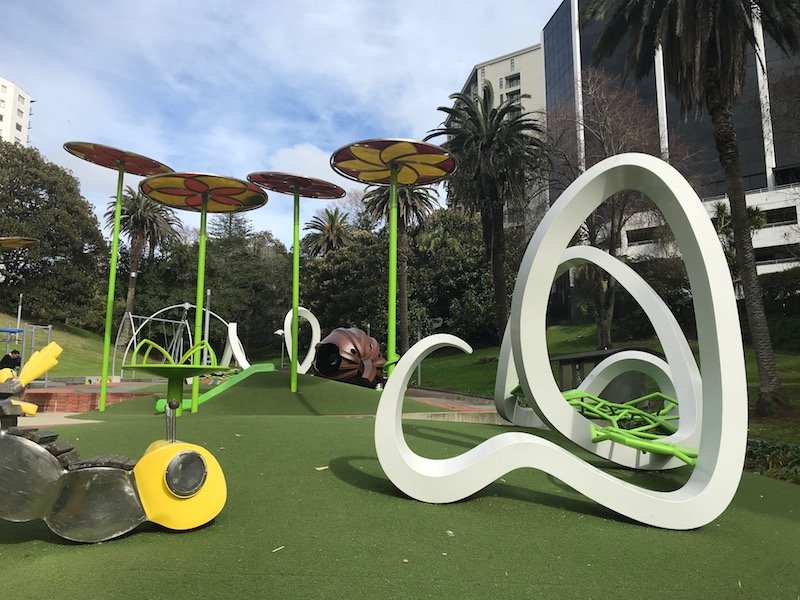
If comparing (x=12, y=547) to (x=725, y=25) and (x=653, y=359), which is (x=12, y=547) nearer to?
(x=653, y=359)

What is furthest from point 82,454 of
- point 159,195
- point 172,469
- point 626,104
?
→ point 626,104

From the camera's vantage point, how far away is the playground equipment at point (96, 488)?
4.43 m

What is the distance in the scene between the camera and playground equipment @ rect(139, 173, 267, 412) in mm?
13250

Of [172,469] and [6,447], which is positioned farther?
[172,469]

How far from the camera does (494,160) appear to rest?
23875 millimetres

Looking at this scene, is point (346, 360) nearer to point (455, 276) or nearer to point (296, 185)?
point (296, 185)

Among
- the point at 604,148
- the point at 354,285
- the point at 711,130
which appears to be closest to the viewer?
the point at 604,148

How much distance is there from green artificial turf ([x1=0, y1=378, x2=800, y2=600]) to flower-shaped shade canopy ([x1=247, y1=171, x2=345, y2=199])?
9.17 meters

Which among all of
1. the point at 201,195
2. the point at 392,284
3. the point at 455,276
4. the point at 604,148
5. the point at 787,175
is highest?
the point at 787,175

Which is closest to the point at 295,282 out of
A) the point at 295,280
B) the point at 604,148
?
the point at 295,280

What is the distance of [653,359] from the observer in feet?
30.9

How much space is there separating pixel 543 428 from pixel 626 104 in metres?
19.6

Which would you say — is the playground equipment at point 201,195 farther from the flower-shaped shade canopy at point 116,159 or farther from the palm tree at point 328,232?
the palm tree at point 328,232

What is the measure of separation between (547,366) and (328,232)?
48.0 m
